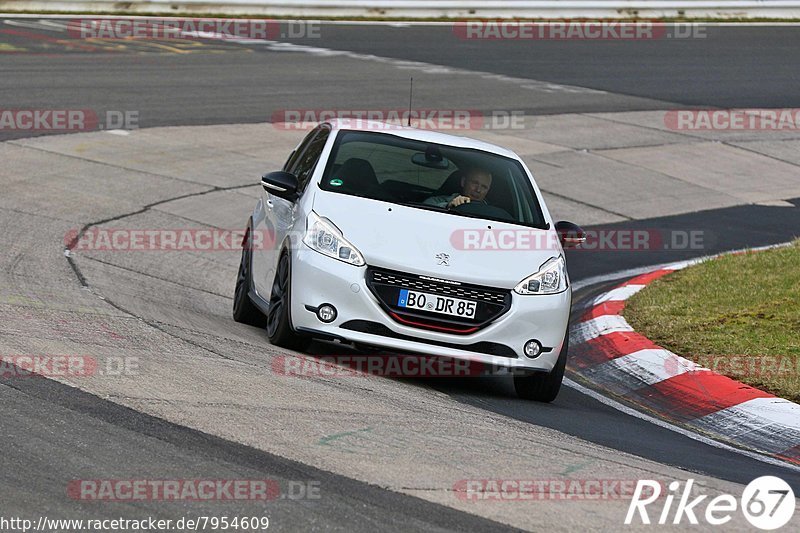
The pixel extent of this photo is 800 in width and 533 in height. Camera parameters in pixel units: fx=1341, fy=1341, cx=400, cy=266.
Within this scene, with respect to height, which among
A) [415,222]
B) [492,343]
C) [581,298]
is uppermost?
[415,222]

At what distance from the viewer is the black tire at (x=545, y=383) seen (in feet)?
26.6

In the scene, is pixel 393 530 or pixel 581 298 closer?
pixel 393 530

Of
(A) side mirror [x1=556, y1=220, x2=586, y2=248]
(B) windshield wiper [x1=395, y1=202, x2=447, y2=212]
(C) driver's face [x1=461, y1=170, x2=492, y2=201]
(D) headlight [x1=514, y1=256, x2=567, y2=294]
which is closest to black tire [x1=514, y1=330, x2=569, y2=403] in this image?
(D) headlight [x1=514, y1=256, x2=567, y2=294]

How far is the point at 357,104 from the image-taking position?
65.2 ft

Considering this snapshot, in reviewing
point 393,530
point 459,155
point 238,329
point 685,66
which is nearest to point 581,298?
point 459,155

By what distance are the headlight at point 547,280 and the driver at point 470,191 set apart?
2.76 ft

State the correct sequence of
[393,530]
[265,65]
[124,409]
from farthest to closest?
[265,65]
[124,409]
[393,530]

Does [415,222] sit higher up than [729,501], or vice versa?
[415,222]

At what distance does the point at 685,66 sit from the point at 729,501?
22.0m

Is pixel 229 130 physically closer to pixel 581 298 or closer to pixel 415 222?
pixel 581 298

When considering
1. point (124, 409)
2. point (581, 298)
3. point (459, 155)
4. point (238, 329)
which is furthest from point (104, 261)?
point (124, 409)

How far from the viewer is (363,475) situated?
551cm

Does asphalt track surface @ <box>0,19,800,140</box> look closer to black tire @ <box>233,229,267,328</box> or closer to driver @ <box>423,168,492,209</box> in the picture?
black tire @ <box>233,229,267,328</box>

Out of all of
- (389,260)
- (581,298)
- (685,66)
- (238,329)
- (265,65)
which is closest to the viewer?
(389,260)
